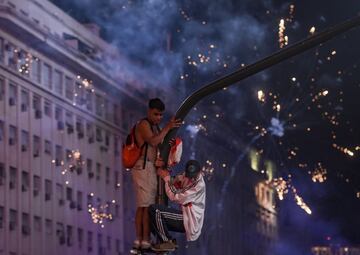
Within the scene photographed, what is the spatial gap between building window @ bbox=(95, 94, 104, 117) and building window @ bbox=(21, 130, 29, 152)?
56.5ft

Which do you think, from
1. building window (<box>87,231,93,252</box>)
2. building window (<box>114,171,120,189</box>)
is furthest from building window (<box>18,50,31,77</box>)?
building window (<box>114,171,120,189</box>)

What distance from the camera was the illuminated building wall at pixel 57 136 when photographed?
83062mm

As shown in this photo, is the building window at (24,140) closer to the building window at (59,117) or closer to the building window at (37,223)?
the building window at (37,223)

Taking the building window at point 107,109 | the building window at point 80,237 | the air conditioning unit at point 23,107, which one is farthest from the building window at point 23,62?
the building window at point 107,109

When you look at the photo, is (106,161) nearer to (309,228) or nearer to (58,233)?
(58,233)

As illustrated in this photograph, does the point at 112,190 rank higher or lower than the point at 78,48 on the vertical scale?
lower

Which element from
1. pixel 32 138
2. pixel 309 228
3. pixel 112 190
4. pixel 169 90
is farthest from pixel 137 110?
pixel 309 228

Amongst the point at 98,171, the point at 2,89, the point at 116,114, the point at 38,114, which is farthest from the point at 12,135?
the point at 116,114

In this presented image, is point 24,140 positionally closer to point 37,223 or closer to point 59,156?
point 37,223

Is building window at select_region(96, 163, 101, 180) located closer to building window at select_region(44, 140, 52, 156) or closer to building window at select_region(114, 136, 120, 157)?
building window at select_region(114, 136, 120, 157)

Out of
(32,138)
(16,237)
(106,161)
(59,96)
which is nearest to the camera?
(16,237)

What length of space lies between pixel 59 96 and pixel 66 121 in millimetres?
2445

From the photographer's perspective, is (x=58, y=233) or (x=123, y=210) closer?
(x=58, y=233)

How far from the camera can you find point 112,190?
103m
